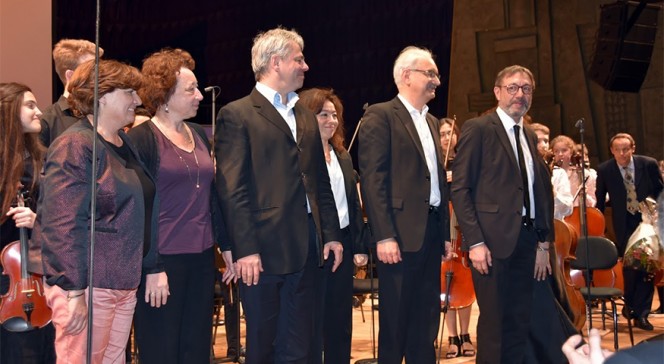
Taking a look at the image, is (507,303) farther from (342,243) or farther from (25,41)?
(25,41)

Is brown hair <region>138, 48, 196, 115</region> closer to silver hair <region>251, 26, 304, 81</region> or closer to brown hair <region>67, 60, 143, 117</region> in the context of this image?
silver hair <region>251, 26, 304, 81</region>

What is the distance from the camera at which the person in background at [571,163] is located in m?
6.93

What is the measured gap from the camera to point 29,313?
348 centimetres

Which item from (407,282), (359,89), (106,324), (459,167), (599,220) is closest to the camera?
(106,324)

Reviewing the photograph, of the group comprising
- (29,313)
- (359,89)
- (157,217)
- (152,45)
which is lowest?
(29,313)

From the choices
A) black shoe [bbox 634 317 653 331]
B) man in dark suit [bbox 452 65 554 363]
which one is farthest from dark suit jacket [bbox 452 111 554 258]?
black shoe [bbox 634 317 653 331]

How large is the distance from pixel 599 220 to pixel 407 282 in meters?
3.21

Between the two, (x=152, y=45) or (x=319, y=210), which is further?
(x=152, y=45)

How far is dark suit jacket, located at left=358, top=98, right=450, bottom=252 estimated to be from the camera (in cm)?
415

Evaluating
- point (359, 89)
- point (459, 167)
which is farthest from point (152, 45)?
point (459, 167)

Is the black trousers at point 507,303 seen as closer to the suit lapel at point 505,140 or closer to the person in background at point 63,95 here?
the suit lapel at point 505,140

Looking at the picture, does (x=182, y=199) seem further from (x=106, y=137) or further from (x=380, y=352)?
(x=380, y=352)

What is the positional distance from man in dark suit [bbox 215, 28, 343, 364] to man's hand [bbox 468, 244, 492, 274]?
3.19ft

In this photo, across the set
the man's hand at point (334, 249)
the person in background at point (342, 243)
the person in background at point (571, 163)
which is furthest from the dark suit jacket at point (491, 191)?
the person in background at point (571, 163)
